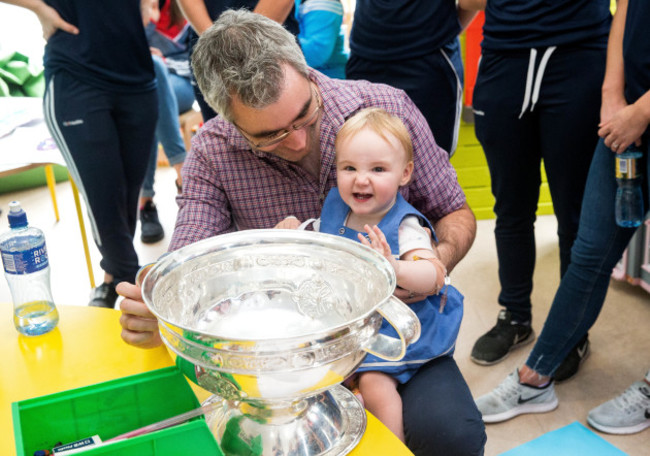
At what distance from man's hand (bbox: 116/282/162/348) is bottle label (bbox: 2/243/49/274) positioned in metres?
0.25

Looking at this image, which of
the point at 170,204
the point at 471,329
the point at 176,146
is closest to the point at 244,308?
the point at 471,329

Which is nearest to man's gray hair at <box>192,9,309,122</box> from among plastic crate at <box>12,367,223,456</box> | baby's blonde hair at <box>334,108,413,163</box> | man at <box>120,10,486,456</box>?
man at <box>120,10,486,456</box>

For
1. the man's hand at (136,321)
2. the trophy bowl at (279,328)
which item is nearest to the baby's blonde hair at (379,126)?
the trophy bowl at (279,328)

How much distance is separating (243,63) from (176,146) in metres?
2.45

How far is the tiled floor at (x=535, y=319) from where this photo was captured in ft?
6.39

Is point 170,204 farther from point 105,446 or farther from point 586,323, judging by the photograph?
point 105,446

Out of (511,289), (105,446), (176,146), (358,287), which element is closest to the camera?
(105,446)

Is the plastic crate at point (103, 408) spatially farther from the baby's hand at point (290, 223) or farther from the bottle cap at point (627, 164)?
the bottle cap at point (627, 164)

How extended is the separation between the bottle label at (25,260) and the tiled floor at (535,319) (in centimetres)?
11

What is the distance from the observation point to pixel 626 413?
1.87m

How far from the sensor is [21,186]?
4.37 meters

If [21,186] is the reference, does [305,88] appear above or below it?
above

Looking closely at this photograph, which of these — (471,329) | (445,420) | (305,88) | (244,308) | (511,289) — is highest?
(305,88)

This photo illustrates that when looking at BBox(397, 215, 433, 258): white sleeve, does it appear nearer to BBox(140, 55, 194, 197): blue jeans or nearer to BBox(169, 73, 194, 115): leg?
BBox(140, 55, 194, 197): blue jeans
